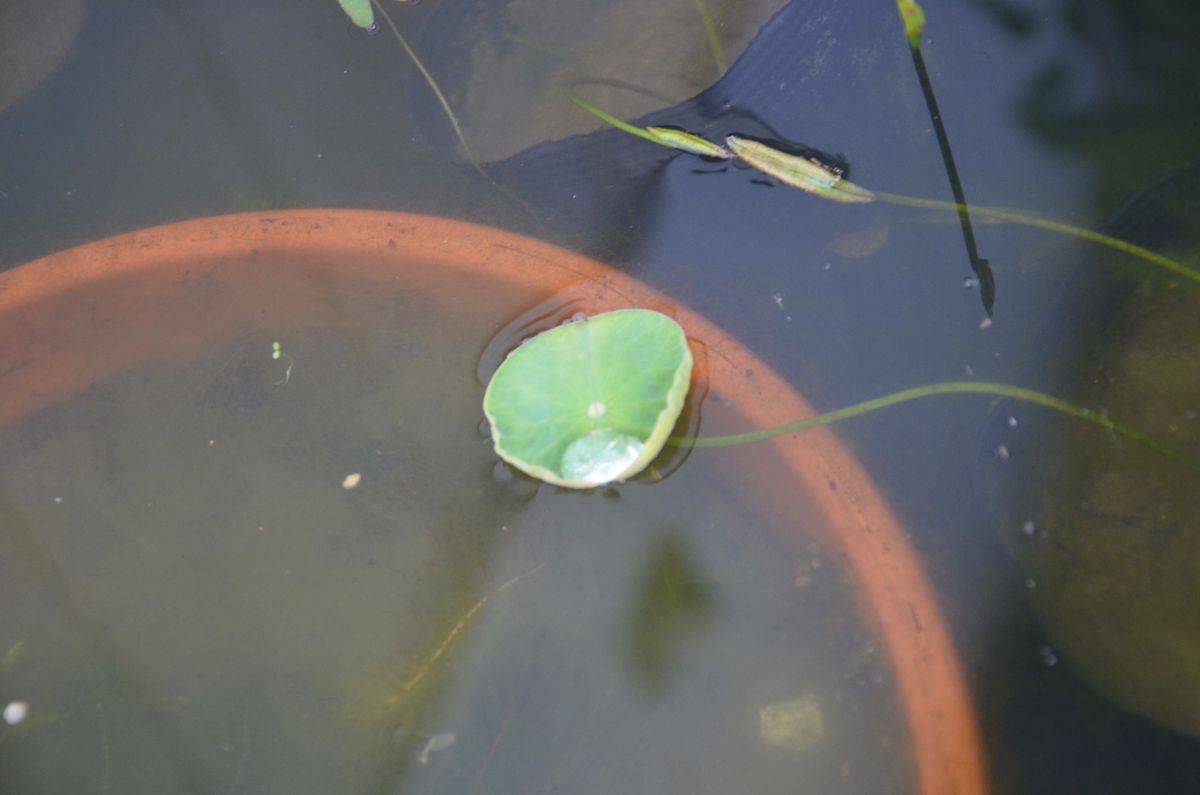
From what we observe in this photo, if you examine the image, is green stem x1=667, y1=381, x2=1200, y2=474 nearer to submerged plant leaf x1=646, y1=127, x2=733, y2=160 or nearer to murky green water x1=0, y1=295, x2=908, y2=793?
murky green water x1=0, y1=295, x2=908, y2=793

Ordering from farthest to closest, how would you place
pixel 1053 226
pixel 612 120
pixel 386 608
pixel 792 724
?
pixel 612 120
pixel 1053 226
pixel 386 608
pixel 792 724

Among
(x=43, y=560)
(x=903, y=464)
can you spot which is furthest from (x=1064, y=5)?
(x=43, y=560)

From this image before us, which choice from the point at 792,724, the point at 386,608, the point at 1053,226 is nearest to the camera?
the point at 792,724

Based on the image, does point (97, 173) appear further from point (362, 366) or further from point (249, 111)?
point (362, 366)

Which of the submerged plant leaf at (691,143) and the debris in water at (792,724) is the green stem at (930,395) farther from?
the submerged plant leaf at (691,143)

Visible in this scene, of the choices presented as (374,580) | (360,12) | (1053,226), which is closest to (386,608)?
(374,580)

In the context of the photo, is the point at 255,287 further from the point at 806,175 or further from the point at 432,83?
the point at 806,175

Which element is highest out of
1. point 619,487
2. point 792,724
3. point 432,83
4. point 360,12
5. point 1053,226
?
point 360,12
